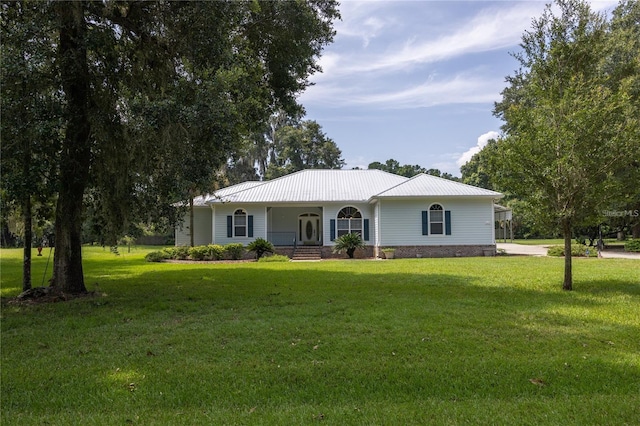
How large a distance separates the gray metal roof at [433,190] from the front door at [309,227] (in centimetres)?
629

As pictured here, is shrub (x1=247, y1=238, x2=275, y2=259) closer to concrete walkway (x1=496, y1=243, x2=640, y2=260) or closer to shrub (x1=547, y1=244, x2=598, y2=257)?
concrete walkway (x1=496, y1=243, x2=640, y2=260)

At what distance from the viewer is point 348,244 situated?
2114cm

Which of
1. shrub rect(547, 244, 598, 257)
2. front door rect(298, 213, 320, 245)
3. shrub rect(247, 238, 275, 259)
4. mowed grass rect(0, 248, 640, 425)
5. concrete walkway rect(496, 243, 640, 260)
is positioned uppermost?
front door rect(298, 213, 320, 245)

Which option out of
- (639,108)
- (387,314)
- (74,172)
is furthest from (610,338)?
(74,172)

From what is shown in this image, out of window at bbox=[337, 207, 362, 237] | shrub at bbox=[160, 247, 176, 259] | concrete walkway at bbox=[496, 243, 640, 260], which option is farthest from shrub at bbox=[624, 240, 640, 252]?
shrub at bbox=[160, 247, 176, 259]

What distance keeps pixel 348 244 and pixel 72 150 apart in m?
14.3

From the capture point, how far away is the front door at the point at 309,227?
86.7ft

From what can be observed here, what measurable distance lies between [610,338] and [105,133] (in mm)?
8732

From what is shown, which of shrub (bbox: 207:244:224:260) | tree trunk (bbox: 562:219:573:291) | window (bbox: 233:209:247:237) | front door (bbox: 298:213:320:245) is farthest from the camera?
front door (bbox: 298:213:320:245)

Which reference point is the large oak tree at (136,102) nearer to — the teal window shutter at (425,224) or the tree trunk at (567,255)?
the tree trunk at (567,255)

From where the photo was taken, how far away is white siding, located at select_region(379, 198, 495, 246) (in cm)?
2131

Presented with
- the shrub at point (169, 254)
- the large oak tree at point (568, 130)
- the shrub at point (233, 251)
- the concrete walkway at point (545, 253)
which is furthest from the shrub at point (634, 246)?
the shrub at point (169, 254)

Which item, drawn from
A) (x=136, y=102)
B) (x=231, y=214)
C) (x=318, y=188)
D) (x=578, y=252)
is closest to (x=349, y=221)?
(x=318, y=188)

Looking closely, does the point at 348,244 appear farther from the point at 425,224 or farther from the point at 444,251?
the point at 444,251
